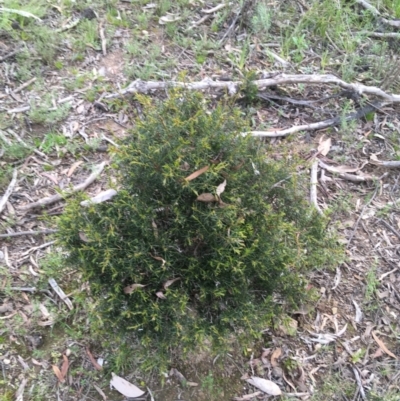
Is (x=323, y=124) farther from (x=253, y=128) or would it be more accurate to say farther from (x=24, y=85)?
(x=24, y=85)

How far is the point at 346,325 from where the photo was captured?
10.3 feet

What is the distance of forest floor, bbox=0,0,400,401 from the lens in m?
2.79


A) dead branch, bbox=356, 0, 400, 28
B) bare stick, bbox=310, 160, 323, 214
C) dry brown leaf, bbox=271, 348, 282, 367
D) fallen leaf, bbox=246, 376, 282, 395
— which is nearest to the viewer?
fallen leaf, bbox=246, 376, 282, 395

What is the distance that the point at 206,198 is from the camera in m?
2.21

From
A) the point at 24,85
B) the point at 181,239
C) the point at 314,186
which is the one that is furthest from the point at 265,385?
the point at 24,85

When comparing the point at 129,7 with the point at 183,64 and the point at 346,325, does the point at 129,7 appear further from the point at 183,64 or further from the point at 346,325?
the point at 346,325

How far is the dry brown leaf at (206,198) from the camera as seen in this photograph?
7.20ft

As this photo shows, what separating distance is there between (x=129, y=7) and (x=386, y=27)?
2.86 meters

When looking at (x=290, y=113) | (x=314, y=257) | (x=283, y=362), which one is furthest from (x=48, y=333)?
(x=290, y=113)

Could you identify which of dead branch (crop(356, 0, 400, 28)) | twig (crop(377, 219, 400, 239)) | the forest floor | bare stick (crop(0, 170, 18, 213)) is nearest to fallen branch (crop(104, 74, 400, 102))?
the forest floor

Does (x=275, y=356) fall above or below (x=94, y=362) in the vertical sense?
below

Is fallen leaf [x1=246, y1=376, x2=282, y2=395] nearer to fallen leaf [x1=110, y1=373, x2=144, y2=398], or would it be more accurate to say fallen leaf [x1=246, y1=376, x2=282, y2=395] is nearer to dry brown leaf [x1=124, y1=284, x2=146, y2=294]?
fallen leaf [x1=110, y1=373, x2=144, y2=398]

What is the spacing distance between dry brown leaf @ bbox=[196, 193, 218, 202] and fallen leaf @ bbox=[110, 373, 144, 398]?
124cm

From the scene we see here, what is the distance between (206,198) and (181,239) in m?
0.26
